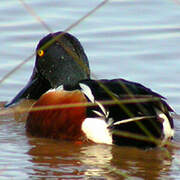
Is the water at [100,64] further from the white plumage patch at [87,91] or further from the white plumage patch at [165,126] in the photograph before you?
the white plumage patch at [87,91]

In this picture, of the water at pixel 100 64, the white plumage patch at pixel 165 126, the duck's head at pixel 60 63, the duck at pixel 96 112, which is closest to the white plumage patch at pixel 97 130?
the duck at pixel 96 112

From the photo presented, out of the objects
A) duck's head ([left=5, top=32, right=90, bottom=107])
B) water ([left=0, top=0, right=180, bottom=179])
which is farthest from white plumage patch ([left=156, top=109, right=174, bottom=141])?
duck's head ([left=5, top=32, right=90, bottom=107])

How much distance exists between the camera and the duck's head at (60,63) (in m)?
7.87

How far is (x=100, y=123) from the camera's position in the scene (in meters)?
6.97

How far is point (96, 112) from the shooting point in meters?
6.96

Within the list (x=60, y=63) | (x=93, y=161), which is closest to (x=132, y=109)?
(x=93, y=161)

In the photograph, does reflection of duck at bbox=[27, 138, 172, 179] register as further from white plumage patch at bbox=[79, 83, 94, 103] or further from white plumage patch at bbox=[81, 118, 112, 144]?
white plumage patch at bbox=[79, 83, 94, 103]

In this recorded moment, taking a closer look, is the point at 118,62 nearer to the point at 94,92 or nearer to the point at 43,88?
the point at 43,88

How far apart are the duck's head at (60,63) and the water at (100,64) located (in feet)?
1.78

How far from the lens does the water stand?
6.57 meters

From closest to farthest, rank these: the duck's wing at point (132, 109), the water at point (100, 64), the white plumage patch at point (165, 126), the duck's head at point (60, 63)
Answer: the water at point (100, 64)
the duck's wing at point (132, 109)
the white plumage patch at point (165, 126)
the duck's head at point (60, 63)

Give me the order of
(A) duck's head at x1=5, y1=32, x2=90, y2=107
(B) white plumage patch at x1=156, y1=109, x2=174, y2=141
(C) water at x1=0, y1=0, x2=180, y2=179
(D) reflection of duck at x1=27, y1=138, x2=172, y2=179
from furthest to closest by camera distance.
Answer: (A) duck's head at x1=5, y1=32, x2=90, y2=107, (B) white plumage patch at x1=156, y1=109, x2=174, y2=141, (C) water at x1=0, y1=0, x2=180, y2=179, (D) reflection of duck at x1=27, y1=138, x2=172, y2=179

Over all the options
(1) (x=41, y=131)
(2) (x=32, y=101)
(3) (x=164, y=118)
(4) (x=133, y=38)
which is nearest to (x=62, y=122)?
(1) (x=41, y=131)

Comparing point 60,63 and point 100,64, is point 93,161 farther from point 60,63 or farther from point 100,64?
point 100,64
